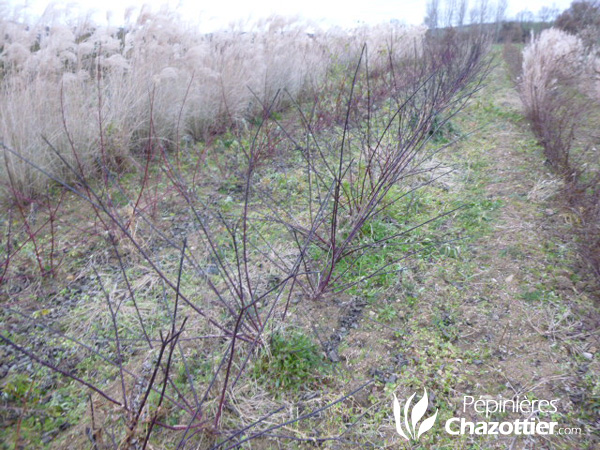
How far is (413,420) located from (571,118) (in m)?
5.27

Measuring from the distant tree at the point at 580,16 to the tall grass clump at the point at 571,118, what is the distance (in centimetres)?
142

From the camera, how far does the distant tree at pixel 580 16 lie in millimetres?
9055

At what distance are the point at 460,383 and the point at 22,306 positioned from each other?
2407mm

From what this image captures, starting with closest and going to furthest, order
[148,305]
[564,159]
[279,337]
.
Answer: [279,337], [148,305], [564,159]

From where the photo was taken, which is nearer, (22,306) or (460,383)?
(460,383)

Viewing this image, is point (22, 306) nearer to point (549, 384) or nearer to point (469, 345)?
point (469, 345)

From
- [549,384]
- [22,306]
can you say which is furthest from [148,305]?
[549,384]

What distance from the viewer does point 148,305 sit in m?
2.03

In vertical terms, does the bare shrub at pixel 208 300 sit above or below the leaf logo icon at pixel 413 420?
above

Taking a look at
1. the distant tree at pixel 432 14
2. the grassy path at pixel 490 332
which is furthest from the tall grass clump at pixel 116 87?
the distant tree at pixel 432 14

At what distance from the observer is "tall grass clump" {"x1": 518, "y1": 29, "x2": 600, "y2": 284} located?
2.58 m

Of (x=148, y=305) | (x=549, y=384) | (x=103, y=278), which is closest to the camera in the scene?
(x=549, y=384)

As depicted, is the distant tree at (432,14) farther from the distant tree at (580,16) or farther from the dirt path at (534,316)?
the dirt path at (534,316)

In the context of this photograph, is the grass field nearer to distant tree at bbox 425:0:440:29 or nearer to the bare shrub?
the bare shrub
